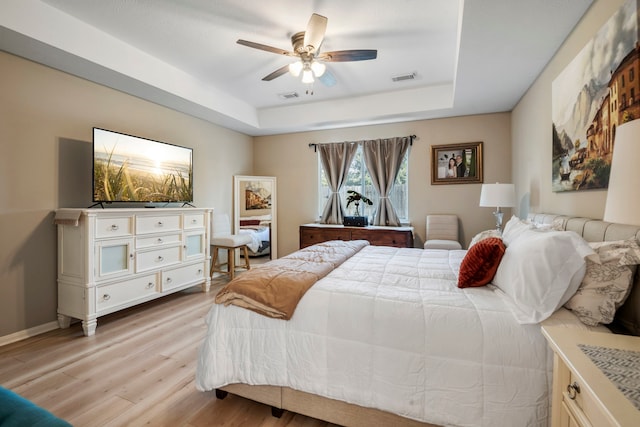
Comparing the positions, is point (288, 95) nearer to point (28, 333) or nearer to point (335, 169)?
point (335, 169)

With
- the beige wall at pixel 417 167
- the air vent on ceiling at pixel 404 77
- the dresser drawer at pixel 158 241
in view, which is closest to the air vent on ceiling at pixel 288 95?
the beige wall at pixel 417 167

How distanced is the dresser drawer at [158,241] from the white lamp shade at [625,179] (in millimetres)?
3572

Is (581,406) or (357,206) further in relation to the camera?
(357,206)

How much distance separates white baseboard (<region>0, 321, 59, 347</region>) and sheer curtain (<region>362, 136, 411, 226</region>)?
412 centimetres

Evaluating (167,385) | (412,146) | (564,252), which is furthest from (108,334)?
(412,146)

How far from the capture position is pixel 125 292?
9.58 ft

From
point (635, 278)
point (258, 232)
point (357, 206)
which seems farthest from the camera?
point (258, 232)

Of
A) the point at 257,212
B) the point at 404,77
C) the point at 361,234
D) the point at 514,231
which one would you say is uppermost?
the point at 404,77

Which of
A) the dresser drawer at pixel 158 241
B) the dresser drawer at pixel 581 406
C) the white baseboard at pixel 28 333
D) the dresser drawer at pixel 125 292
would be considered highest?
the dresser drawer at pixel 158 241

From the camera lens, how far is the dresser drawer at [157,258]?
3064 mm

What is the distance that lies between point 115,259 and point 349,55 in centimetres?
296

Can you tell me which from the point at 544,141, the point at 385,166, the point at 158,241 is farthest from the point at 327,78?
the point at 158,241

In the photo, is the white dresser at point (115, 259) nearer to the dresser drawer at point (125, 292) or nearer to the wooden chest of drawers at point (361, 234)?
the dresser drawer at point (125, 292)

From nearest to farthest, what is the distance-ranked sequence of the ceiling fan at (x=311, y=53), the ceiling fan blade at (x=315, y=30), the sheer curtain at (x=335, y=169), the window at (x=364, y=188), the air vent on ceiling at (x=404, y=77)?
the ceiling fan blade at (x=315, y=30) < the ceiling fan at (x=311, y=53) < the air vent on ceiling at (x=404, y=77) < the window at (x=364, y=188) < the sheer curtain at (x=335, y=169)
